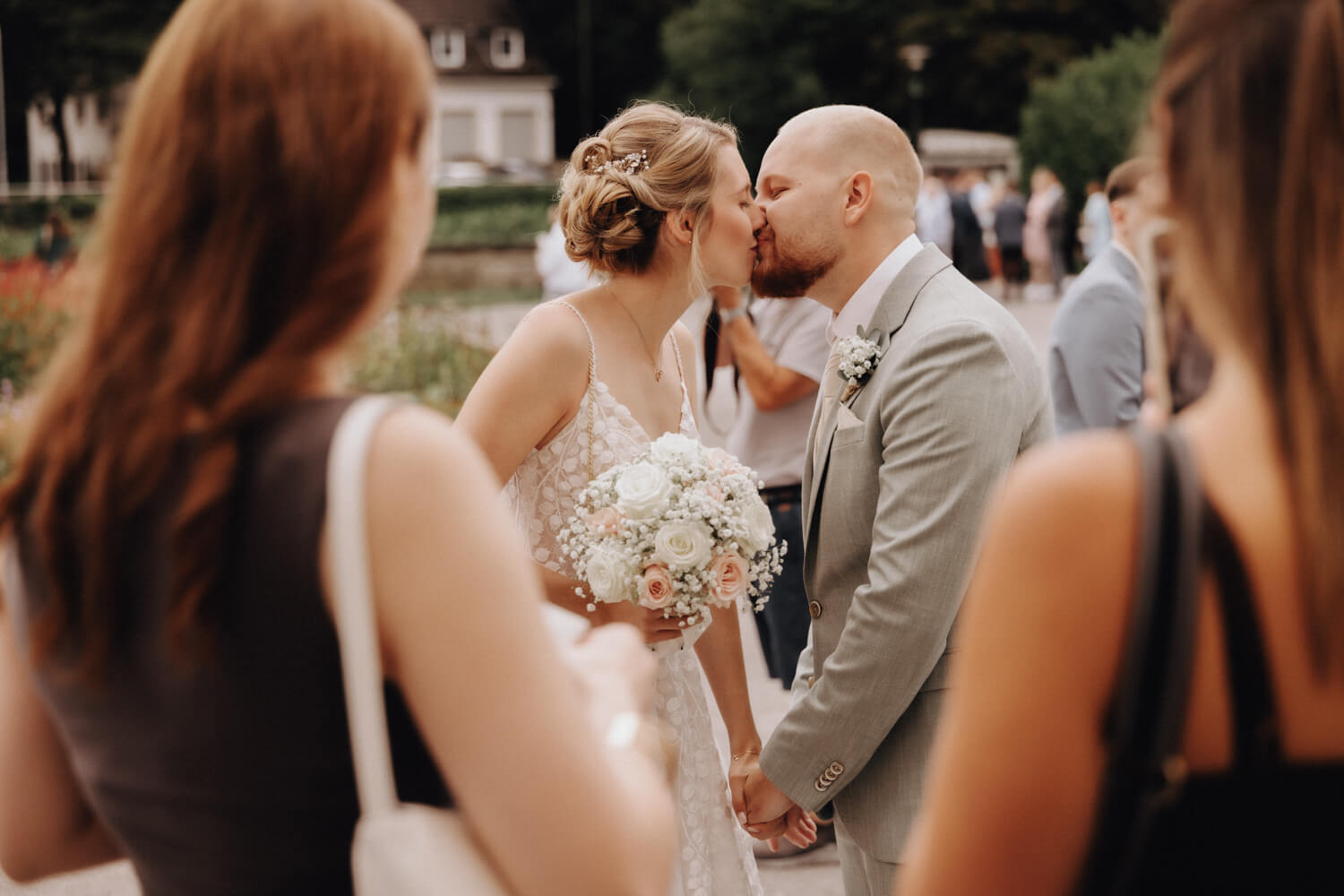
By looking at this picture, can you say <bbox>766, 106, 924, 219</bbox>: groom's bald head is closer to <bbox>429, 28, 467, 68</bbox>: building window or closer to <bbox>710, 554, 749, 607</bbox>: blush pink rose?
<bbox>710, 554, 749, 607</bbox>: blush pink rose

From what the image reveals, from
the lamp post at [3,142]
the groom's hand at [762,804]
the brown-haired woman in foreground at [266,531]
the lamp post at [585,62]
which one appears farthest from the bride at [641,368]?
the lamp post at [585,62]

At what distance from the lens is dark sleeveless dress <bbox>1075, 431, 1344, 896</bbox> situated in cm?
112

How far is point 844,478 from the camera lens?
299 centimetres

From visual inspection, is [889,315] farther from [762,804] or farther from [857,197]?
[762,804]

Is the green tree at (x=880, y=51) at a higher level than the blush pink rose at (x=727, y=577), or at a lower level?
higher

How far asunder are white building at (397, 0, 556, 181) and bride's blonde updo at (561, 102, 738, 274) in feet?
278

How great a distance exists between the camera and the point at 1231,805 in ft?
3.81

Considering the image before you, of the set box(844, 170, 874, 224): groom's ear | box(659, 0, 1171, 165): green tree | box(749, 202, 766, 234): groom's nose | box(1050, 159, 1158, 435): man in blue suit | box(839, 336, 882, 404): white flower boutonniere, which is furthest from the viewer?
box(659, 0, 1171, 165): green tree

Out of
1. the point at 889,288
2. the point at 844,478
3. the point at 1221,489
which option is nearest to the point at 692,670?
the point at 844,478

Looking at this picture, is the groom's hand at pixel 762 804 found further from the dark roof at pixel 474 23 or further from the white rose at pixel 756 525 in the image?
the dark roof at pixel 474 23

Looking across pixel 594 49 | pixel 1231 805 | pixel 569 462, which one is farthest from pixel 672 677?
pixel 594 49

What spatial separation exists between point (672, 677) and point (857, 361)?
98 centimetres

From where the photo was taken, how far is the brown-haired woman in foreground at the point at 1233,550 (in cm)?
113

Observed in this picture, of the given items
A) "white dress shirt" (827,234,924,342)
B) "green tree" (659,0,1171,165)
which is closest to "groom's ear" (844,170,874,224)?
"white dress shirt" (827,234,924,342)
